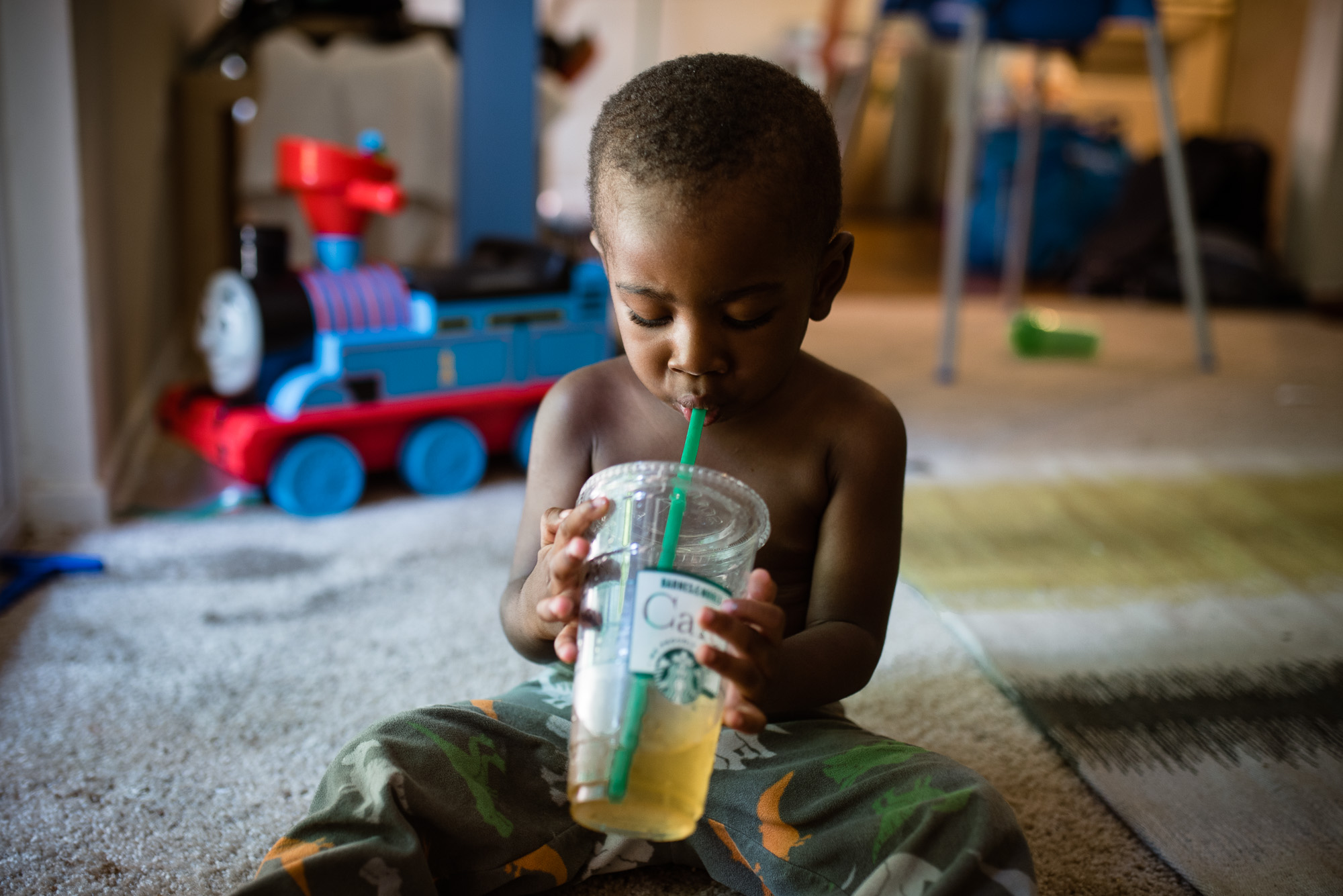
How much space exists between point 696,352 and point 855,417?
0.57ft

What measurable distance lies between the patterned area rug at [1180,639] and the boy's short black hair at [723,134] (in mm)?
505

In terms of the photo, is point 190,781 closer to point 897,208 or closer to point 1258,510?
point 1258,510

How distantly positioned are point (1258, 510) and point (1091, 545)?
301 millimetres

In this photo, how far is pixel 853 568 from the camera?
0.72m

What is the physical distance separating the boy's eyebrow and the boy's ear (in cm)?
6

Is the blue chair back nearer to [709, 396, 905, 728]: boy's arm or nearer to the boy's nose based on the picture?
[709, 396, 905, 728]: boy's arm

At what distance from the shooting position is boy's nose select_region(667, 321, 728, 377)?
61cm

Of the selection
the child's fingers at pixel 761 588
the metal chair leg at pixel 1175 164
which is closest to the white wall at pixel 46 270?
the child's fingers at pixel 761 588

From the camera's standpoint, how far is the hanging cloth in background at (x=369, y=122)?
2035 millimetres

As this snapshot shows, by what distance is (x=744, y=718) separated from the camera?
57cm

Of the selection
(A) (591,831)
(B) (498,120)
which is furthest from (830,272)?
(B) (498,120)

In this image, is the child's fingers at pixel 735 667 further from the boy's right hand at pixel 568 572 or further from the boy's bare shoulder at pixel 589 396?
the boy's bare shoulder at pixel 589 396

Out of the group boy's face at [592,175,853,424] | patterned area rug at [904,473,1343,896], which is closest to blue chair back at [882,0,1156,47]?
patterned area rug at [904,473,1343,896]

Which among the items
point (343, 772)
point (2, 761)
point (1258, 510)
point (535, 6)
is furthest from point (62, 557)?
point (1258, 510)
